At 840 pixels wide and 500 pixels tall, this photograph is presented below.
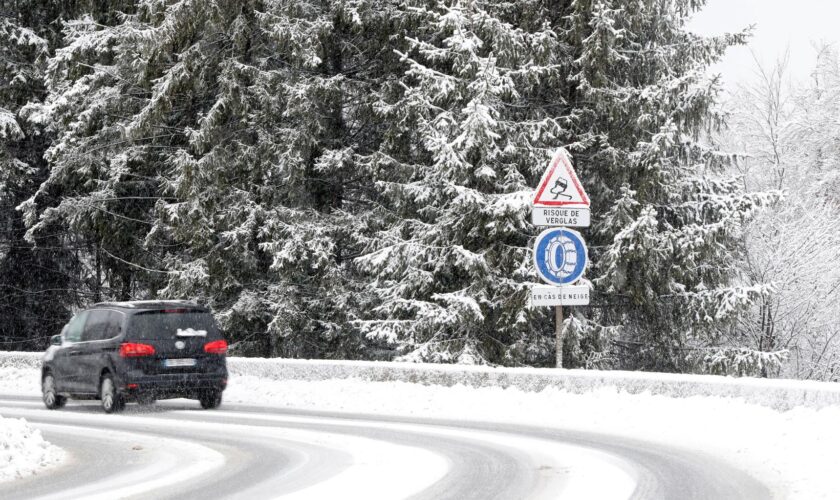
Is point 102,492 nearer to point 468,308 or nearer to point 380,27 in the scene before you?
point 468,308

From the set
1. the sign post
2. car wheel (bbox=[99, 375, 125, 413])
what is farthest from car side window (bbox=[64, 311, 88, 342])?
the sign post

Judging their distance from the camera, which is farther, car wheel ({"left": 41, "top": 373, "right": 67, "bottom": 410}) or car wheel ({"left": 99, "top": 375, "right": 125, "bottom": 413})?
car wheel ({"left": 41, "top": 373, "right": 67, "bottom": 410})

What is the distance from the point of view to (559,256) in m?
15.5

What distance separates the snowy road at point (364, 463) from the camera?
8938 millimetres

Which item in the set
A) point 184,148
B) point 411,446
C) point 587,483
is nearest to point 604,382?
point 411,446

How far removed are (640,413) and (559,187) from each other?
11.5 feet

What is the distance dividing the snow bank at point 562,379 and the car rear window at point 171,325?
258cm

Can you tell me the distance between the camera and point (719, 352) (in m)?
24.7

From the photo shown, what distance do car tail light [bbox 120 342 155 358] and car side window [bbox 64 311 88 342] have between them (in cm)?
153

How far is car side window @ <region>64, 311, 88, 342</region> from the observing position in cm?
1789

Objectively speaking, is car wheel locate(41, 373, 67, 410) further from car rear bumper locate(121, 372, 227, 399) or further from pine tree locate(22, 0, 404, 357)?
pine tree locate(22, 0, 404, 357)

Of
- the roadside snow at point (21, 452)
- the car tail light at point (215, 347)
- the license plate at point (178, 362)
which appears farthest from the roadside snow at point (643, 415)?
the roadside snow at point (21, 452)

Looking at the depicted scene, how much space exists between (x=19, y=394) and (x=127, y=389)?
6.64 metres

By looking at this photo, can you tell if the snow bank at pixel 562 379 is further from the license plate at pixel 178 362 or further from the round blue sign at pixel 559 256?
the license plate at pixel 178 362
